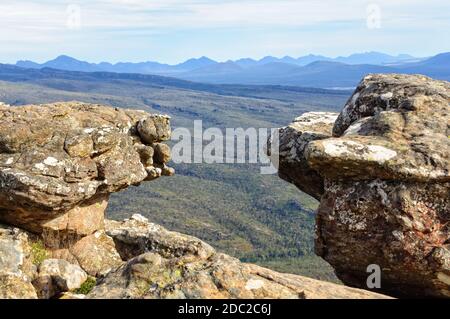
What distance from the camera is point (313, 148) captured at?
18219 mm

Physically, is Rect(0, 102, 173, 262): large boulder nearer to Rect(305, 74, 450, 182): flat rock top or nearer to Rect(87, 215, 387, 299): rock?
Rect(87, 215, 387, 299): rock

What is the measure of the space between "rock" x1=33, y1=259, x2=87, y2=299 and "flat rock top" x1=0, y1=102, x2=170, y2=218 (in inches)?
147

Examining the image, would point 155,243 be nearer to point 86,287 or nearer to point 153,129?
point 86,287

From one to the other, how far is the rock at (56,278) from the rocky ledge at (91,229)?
0.04m

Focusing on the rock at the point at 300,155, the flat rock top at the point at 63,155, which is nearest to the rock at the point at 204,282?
the flat rock top at the point at 63,155

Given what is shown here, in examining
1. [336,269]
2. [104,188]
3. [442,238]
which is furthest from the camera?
[104,188]

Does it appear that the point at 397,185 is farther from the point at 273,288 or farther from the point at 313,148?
the point at 273,288

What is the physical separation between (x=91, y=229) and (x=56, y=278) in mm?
7158

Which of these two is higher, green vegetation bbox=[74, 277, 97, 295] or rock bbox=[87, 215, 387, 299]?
rock bbox=[87, 215, 387, 299]

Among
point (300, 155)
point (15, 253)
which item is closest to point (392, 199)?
point (300, 155)

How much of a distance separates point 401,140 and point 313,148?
3.23 m

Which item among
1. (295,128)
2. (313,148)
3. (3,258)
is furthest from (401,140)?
(3,258)

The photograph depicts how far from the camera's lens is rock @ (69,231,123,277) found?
2227 cm

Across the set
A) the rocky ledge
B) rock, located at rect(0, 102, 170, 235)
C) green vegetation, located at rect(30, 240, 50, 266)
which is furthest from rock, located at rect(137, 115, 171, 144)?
green vegetation, located at rect(30, 240, 50, 266)
